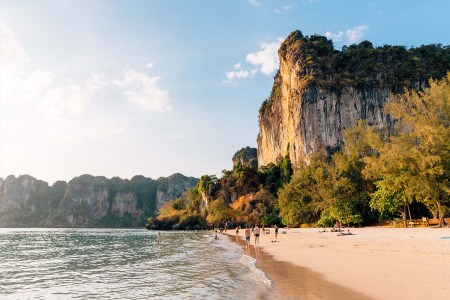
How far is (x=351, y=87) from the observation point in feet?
344

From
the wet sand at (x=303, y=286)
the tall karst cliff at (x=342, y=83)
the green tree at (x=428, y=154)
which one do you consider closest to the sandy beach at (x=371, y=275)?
the wet sand at (x=303, y=286)

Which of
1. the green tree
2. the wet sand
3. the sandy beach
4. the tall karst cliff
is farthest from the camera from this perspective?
the tall karst cliff

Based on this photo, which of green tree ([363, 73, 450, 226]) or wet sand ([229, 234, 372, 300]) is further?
green tree ([363, 73, 450, 226])

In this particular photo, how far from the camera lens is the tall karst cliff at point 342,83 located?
336 ft

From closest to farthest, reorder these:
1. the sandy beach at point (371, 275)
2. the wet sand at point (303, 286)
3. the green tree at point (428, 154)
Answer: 1. the sandy beach at point (371, 275)
2. the wet sand at point (303, 286)
3. the green tree at point (428, 154)

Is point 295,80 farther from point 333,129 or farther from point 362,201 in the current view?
point 362,201

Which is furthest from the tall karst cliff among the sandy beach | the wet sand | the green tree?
the wet sand

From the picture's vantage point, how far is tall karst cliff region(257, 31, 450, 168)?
336 feet

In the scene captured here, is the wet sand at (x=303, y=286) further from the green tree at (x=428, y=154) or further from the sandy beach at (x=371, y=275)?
the green tree at (x=428, y=154)

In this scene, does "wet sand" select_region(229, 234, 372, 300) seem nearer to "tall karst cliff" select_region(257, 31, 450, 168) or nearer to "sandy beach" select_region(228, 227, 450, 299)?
"sandy beach" select_region(228, 227, 450, 299)

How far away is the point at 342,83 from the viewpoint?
10512cm

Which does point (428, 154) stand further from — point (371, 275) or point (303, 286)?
point (303, 286)

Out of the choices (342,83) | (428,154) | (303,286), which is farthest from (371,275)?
(342,83)

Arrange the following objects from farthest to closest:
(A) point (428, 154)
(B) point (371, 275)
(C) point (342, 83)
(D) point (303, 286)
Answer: (C) point (342, 83) < (A) point (428, 154) < (B) point (371, 275) < (D) point (303, 286)
